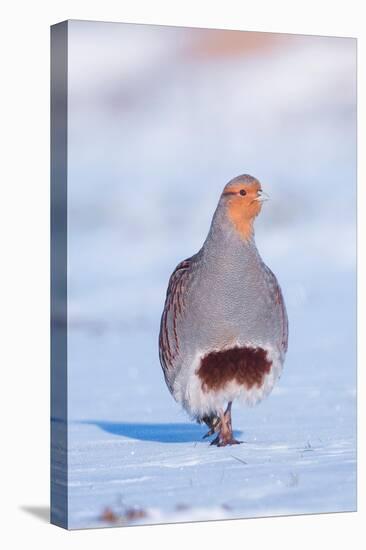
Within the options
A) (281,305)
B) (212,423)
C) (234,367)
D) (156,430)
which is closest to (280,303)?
(281,305)

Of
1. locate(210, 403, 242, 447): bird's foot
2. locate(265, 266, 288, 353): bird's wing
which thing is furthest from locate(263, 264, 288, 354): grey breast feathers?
locate(210, 403, 242, 447): bird's foot

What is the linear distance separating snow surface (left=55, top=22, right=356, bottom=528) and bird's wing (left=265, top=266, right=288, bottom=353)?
5cm

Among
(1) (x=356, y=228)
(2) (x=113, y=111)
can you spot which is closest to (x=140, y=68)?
(2) (x=113, y=111)

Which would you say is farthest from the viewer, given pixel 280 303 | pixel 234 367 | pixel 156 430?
pixel 280 303

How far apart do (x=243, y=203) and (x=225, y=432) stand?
4.20ft

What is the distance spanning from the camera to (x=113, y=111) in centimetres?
935

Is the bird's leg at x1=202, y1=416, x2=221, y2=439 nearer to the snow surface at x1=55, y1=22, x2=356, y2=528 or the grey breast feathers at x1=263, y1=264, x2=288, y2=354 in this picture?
the snow surface at x1=55, y1=22, x2=356, y2=528

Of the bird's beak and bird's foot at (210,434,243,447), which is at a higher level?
the bird's beak

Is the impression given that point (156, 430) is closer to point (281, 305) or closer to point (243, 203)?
point (281, 305)

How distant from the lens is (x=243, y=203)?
9766 millimetres

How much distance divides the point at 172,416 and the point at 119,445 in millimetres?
397

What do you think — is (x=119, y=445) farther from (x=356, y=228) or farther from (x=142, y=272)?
(x=356, y=228)

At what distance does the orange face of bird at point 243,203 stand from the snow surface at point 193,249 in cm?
7

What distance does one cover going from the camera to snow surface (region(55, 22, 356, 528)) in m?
9.30
